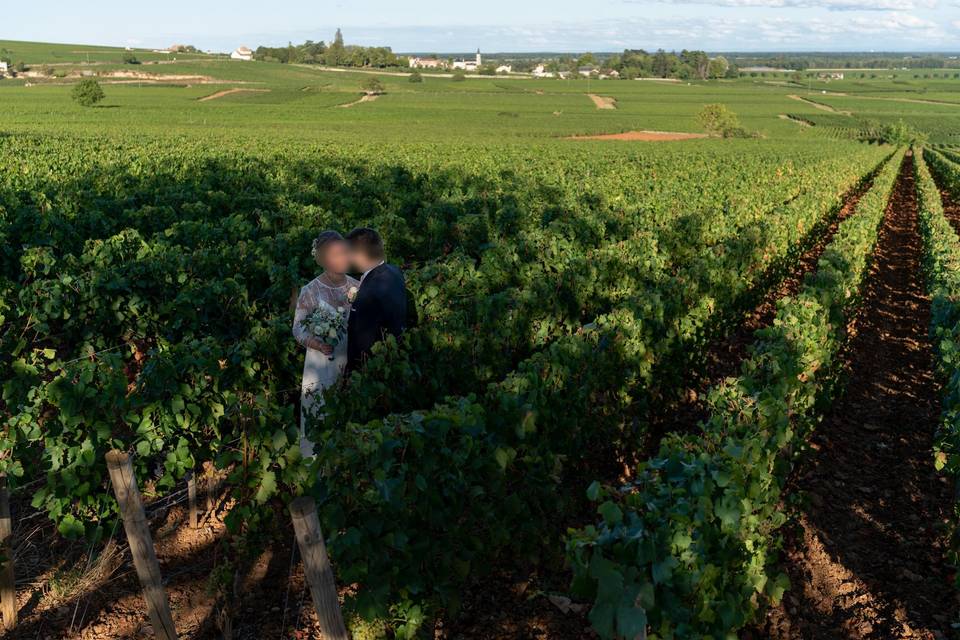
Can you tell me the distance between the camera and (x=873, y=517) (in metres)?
6.69

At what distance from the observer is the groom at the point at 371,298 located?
18.6 feet

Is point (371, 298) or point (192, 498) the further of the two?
point (192, 498)

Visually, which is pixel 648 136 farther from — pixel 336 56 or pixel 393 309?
pixel 336 56

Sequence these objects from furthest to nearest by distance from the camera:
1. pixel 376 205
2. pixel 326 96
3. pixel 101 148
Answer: pixel 326 96 < pixel 101 148 < pixel 376 205

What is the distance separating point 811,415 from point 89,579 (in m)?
6.39

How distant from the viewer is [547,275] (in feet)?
30.0

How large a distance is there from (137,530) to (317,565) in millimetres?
1111

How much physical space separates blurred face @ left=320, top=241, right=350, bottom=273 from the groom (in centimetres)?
6

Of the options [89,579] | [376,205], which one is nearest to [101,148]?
[376,205]

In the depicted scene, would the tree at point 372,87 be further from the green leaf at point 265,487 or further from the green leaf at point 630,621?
the green leaf at point 630,621

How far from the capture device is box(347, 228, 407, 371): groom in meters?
5.66

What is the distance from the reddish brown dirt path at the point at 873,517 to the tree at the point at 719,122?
262ft

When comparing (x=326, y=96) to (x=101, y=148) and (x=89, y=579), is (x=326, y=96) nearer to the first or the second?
(x=101, y=148)

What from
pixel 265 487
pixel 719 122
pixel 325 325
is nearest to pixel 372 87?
pixel 719 122
